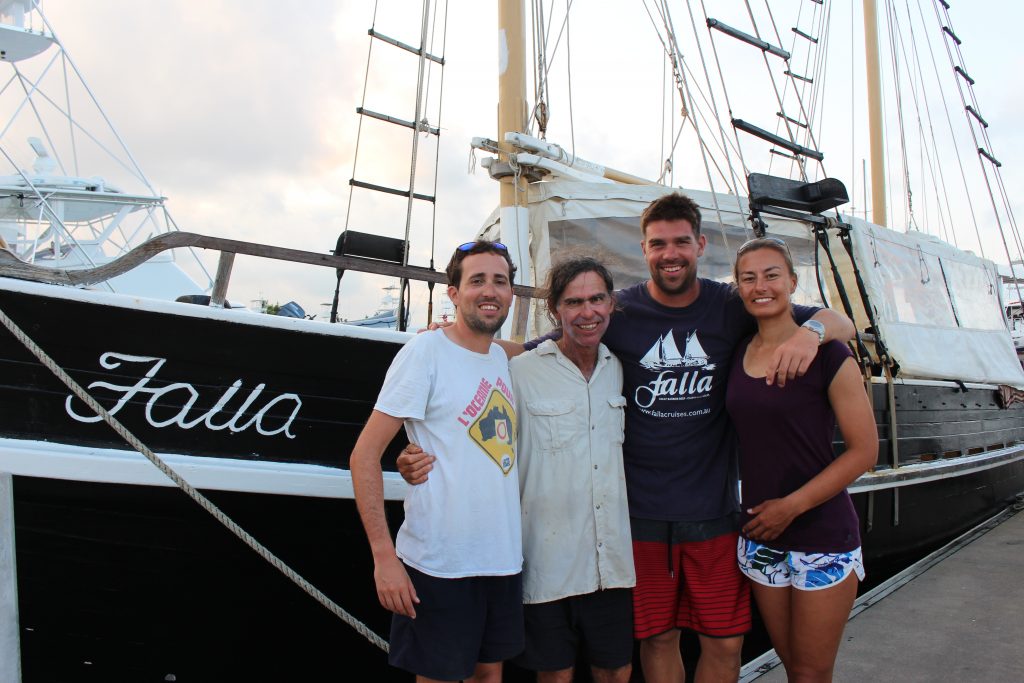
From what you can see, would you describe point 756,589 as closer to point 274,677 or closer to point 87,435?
point 274,677

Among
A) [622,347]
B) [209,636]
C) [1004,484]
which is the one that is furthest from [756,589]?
[1004,484]

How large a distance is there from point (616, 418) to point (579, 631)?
0.70 m

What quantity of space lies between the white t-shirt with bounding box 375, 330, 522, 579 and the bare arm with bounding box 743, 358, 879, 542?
789 mm

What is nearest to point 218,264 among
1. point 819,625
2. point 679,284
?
point 679,284

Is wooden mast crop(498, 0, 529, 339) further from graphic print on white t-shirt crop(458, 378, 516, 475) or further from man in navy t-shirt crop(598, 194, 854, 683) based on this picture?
graphic print on white t-shirt crop(458, 378, 516, 475)

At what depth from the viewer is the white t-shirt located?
1.97 m

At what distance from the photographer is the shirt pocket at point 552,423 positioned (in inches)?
88.2

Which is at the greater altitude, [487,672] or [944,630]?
[487,672]

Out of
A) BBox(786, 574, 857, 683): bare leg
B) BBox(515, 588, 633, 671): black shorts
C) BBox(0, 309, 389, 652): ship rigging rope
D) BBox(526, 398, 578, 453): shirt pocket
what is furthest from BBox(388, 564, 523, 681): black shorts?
BBox(786, 574, 857, 683): bare leg

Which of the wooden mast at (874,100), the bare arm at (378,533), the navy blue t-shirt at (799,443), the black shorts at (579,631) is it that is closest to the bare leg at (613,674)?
the black shorts at (579,631)

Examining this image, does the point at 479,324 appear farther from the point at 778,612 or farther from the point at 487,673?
the point at 778,612

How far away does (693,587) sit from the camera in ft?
7.54

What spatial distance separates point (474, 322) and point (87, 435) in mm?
1645

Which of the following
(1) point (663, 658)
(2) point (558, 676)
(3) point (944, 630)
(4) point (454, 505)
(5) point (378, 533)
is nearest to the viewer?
(5) point (378, 533)
